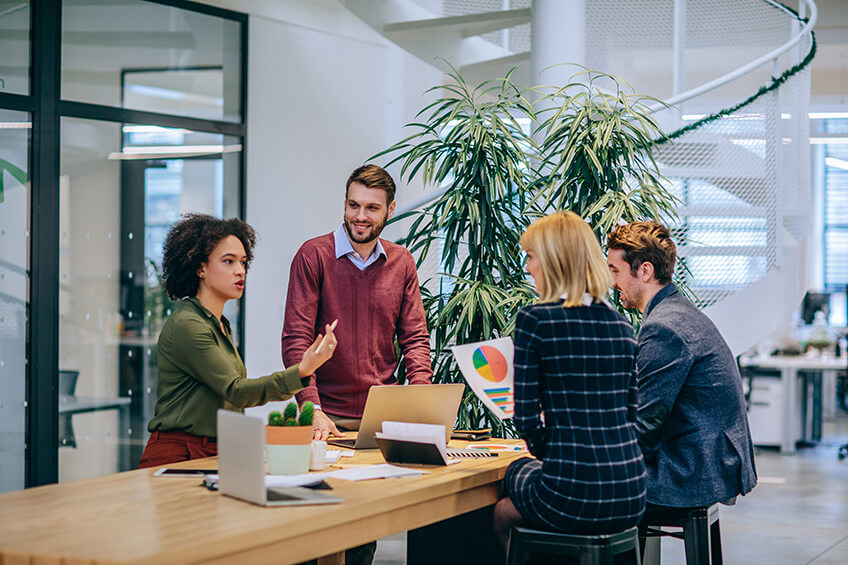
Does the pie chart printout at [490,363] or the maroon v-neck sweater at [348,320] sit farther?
the maroon v-neck sweater at [348,320]

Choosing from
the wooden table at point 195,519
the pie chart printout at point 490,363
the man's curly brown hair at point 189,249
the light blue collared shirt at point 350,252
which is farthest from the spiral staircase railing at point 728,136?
the wooden table at point 195,519

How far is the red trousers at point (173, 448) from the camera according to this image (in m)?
2.78

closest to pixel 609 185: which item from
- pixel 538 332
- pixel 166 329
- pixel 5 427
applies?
pixel 538 332

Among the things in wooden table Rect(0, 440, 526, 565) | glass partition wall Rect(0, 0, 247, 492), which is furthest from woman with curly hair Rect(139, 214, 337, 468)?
glass partition wall Rect(0, 0, 247, 492)

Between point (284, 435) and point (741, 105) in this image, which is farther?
point (741, 105)

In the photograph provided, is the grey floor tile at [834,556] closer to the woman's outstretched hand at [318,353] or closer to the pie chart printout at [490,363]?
the pie chart printout at [490,363]

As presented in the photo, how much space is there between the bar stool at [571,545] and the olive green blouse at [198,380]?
0.76 m

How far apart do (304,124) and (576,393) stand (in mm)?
4218

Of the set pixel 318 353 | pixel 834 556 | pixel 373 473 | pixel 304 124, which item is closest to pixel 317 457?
pixel 373 473

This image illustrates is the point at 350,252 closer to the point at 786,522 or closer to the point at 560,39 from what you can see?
the point at 560,39

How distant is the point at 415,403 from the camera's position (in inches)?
110

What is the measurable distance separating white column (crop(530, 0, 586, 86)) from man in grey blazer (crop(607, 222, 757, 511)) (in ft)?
8.44

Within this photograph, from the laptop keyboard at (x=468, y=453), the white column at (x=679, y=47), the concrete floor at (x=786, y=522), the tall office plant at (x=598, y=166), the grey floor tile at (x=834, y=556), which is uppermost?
the white column at (x=679, y=47)

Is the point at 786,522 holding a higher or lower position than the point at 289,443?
lower
